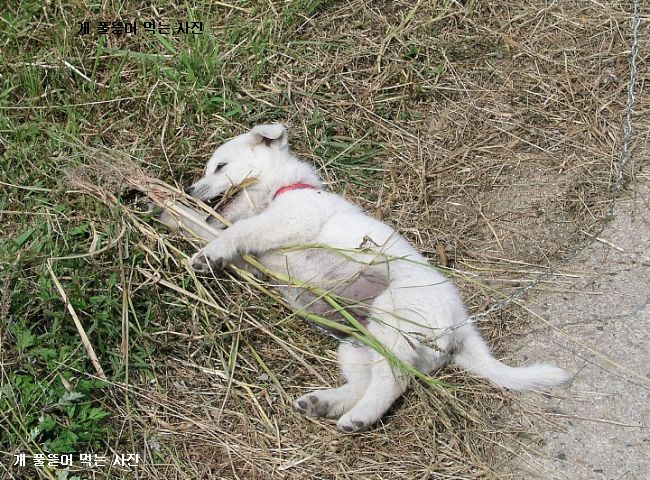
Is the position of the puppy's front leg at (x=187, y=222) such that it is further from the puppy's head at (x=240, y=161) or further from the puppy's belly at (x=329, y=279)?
the puppy's belly at (x=329, y=279)

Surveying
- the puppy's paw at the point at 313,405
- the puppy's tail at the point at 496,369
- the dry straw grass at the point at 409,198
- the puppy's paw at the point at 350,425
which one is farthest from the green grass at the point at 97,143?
the puppy's tail at the point at 496,369

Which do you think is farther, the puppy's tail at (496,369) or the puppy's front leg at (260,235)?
the puppy's front leg at (260,235)

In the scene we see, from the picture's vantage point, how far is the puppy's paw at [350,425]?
3.21m

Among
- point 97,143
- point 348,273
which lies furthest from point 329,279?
point 97,143

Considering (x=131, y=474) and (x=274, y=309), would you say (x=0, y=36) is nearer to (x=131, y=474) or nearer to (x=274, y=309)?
(x=274, y=309)

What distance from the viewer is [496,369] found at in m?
3.48

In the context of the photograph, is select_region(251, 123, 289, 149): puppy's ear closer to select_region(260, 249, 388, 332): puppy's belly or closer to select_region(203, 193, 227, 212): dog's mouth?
select_region(203, 193, 227, 212): dog's mouth

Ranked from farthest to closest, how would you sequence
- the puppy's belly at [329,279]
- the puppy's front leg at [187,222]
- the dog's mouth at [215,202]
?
the dog's mouth at [215,202], the puppy's front leg at [187,222], the puppy's belly at [329,279]

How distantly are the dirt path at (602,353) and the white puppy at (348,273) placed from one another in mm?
199

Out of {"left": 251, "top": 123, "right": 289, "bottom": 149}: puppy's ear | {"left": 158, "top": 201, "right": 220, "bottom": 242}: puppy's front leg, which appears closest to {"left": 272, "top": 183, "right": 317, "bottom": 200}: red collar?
{"left": 251, "top": 123, "right": 289, "bottom": 149}: puppy's ear

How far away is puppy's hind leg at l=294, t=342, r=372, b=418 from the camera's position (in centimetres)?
331

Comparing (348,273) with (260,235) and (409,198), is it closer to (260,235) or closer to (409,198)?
(260,235)

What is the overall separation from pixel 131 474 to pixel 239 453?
440 millimetres

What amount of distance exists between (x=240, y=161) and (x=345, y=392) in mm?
1391
